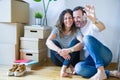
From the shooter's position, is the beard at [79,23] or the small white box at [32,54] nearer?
the beard at [79,23]

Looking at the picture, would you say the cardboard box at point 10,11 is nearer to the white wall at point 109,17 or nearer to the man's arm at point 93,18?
the white wall at point 109,17

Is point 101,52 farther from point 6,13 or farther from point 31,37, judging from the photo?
point 6,13

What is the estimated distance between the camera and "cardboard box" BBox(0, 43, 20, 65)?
1.88 m

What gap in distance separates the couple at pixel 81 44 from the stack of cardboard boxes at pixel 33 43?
0.59 ft

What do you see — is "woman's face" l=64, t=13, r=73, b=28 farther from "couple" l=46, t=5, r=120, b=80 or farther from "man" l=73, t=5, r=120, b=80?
"man" l=73, t=5, r=120, b=80

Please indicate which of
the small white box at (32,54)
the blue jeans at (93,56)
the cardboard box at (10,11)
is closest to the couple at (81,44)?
the blue jeans at (93,56)

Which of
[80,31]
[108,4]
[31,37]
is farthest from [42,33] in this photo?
[108,4]

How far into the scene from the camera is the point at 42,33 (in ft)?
6.21

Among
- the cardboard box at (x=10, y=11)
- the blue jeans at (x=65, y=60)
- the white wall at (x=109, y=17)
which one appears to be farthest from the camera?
the white wall at (x=109, y=17)

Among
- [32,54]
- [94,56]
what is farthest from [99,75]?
[32,54]

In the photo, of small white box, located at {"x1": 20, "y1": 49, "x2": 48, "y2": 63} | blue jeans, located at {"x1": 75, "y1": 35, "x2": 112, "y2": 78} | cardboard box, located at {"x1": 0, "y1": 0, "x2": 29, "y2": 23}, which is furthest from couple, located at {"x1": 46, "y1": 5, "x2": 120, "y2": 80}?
cardboard box, located at {"x1": 0, "y1": 0, "x2": 29, "y2": 23}

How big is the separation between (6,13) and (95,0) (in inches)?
Answer: 39.0

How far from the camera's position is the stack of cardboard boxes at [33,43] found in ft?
6.14

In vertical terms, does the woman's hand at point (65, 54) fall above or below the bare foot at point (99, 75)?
above
